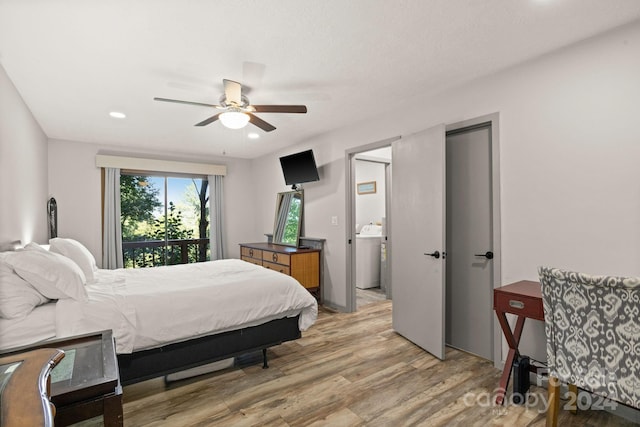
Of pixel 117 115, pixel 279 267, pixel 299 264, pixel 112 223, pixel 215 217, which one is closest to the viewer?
pixel 117 115

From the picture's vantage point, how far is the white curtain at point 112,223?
4891mm

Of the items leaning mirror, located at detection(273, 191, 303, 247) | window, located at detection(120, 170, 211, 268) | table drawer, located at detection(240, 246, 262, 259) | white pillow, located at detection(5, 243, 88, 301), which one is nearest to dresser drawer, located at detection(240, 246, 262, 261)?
table drawer, located at detection(240, 246, 262, 259)

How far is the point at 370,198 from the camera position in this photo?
19.1ft

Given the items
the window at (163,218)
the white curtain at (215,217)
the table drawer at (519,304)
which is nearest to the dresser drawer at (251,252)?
the white curtain at (215,217)

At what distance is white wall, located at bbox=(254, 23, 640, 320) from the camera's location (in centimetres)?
194

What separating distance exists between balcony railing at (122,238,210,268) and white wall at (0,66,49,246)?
1482 millimetres

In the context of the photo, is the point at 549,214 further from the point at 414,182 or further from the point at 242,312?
the point at 242,312

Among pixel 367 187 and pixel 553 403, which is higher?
pixel 367 187

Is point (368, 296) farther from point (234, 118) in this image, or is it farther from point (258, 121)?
point (234, 118)

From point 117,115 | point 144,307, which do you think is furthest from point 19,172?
point 144,307

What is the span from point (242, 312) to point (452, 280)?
197 centimetres

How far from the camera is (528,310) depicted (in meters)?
1.94

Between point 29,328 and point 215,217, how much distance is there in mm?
4118

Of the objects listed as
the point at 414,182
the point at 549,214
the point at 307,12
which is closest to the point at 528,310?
the point at 549,214
